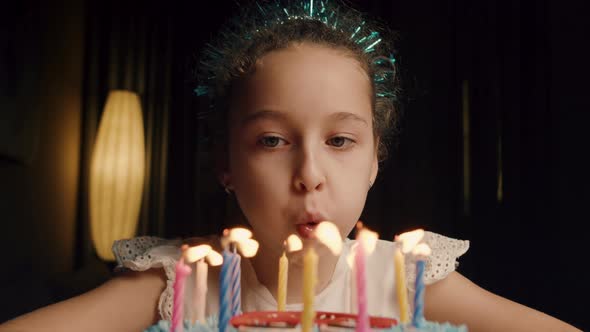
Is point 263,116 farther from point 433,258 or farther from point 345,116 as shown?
point 433,258

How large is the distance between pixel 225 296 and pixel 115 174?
2118mm

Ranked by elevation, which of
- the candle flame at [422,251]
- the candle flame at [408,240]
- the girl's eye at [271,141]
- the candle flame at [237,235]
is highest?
the girl's eye at [271,141]

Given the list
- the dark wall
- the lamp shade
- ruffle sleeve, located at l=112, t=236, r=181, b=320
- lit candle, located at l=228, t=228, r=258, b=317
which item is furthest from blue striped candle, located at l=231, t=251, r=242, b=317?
the lamp shade

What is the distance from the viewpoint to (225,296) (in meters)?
0.51

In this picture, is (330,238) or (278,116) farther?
(278,116)

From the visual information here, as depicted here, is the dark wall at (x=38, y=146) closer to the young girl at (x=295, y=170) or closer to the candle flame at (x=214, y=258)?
the young girl at (x=295, y=170)

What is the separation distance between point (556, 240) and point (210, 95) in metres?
1.13

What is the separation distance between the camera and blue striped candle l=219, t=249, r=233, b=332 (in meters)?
0.50

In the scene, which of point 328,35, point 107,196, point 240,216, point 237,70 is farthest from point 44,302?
point 328,35

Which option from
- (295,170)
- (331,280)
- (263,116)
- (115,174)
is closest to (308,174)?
(295,170)

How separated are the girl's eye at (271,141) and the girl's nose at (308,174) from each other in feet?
0.20

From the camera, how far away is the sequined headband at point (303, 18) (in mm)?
1111

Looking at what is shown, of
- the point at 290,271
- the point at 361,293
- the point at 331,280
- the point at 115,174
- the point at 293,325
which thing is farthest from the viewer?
the point at 115,174

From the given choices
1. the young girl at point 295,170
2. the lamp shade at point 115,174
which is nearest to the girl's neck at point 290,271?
the young girl at point 295,170
